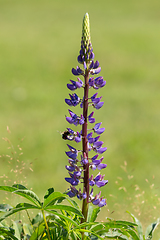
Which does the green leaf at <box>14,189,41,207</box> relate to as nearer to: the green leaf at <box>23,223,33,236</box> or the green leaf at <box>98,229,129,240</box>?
the green leaf at <box>23,223,33,236</box>

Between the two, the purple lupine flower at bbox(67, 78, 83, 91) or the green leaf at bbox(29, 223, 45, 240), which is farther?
the purple lupine flower at bbox(67, 78, 83, 91)

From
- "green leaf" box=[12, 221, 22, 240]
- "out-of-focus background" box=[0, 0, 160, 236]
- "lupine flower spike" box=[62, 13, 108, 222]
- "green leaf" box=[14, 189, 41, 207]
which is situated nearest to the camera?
"green leaf" box=[14, 189, 41, 207]

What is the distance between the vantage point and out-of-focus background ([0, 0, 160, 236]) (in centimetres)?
481

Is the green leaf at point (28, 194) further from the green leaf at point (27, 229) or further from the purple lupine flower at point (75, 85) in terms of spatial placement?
the purple lupine flower at point (75, 85)

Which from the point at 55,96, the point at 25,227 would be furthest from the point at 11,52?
the point at 25,227

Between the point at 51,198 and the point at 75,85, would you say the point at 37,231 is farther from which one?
the point at 75,85

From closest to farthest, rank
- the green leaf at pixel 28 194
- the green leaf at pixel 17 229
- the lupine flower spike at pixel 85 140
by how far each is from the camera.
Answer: the green leaf at pixel 28 194
the lupine flower spike at pixel 85 140
the green leaf at pixel 17 229

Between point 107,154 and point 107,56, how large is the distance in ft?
21.5

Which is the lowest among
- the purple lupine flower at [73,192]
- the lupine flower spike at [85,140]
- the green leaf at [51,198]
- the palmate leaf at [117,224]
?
the palmate leaf at [117,224]

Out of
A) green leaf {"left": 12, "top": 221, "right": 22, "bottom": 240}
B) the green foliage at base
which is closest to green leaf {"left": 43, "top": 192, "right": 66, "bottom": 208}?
the green foliage at base

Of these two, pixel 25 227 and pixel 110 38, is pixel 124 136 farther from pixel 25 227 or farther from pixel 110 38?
pixel 110 38

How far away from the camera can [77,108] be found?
781 centimetres

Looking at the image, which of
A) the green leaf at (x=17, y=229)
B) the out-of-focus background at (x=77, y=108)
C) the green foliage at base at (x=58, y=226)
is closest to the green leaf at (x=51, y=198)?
the green foliage at base at (x=58, y=226)

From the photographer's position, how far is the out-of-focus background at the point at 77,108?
4.81 metres
